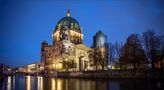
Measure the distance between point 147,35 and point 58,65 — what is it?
243 ft

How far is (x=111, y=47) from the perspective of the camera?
6303cm

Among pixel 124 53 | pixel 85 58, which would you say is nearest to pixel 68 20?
pixel 85 58

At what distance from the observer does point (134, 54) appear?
4838 centimetres

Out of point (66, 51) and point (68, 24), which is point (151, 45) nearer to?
point (66, 51)

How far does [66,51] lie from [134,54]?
71859mm

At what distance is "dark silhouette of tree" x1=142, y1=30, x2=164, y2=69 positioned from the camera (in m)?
46.2

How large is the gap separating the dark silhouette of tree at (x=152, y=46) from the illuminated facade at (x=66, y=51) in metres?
55.7

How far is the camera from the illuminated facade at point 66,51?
114250 mm

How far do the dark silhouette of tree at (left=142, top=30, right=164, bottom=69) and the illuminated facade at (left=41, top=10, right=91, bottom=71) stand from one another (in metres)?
55.7

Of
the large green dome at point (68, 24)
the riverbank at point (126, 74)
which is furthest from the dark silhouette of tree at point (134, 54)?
the large green dome at point (68, 24)

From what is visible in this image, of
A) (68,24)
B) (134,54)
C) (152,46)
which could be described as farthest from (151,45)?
(68,24)

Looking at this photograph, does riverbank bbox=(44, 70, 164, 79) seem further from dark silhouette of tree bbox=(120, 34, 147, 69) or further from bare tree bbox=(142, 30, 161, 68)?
bare tree bbox=(142, 30, 161, 68)

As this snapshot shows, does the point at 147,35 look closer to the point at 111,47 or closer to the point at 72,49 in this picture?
the point at 111,47

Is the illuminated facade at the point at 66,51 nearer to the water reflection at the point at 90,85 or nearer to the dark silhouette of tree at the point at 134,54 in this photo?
the dark silhouette of tree at the point at 134,54
